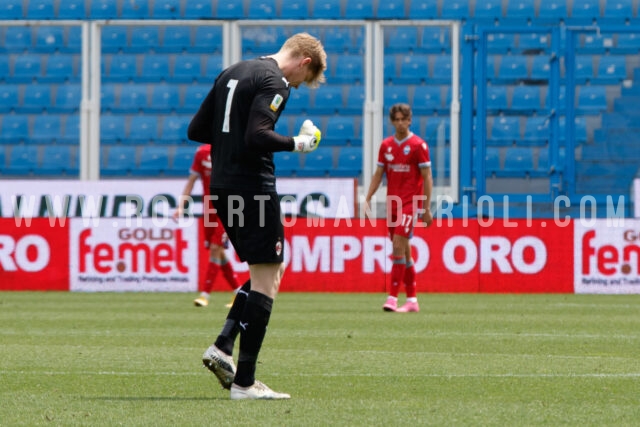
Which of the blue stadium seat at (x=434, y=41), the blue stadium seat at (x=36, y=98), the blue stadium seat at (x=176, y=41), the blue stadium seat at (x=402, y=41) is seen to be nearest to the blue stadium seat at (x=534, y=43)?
the blue stadium seat at (x=434, y=41)

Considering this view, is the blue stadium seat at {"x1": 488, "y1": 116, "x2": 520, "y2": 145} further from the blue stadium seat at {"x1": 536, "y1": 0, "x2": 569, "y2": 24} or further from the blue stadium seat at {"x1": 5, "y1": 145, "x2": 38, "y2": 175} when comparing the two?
the blue stadium seat at {"x1": 5, "y1": 145, "x2": 38, "y2": 175}

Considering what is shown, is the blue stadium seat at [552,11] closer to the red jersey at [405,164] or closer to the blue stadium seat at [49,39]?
the blue stadium seat at [49,39]

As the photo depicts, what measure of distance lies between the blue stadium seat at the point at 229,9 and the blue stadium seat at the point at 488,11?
4.26m

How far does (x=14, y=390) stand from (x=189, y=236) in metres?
10.7

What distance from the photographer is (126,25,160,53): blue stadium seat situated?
24094mm

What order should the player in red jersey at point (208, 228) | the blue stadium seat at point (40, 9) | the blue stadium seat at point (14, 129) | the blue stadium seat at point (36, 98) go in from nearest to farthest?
1. the player in red jersey at point (208, 228)
2. the blue stadium seat at point (14, 129)
3. the blue stadium seat at point (36, 98)
4. the blue stadium seat at point (40, 9)

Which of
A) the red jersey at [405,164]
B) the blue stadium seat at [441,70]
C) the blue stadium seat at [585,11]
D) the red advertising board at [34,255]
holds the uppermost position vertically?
the blue stadium seat at [585,11]

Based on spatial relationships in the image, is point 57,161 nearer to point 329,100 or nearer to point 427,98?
point 329,100

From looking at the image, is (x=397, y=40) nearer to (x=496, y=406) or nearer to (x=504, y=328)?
(x=504, y=328)

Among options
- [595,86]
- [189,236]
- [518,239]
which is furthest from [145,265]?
[595,86]

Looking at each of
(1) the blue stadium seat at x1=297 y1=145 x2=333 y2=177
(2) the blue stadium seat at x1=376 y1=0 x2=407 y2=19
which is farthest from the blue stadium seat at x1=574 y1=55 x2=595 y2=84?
(1) the blue stadium seat at x1=297 y1=145 x2=333 y2=177

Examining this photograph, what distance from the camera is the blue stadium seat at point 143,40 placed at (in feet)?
79.0

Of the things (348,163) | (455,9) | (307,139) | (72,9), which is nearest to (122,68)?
(72,9)

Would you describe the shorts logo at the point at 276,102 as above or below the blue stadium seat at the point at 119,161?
above
